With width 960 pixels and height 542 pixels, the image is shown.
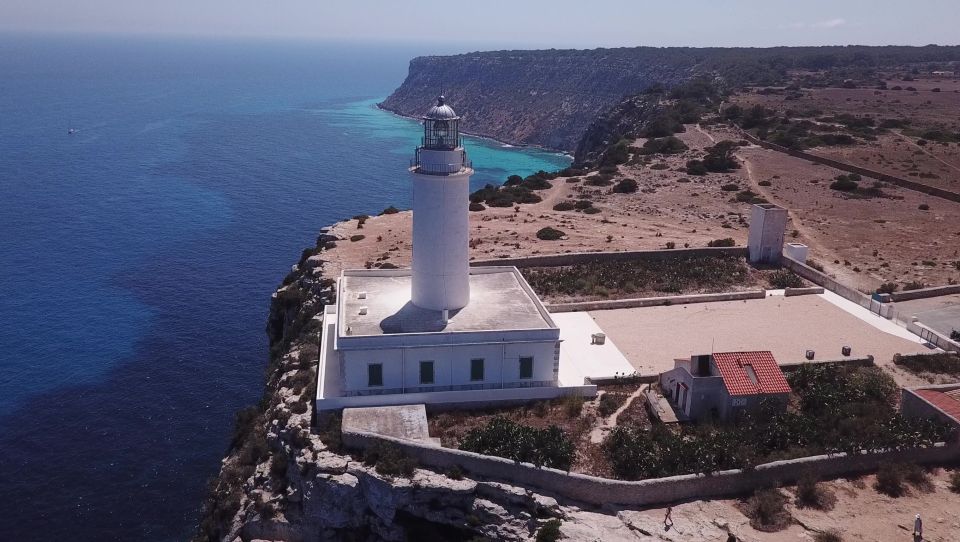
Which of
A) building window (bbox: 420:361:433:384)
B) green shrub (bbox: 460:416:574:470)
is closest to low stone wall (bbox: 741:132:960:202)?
green shrub (bbox: 460:416:574:470)

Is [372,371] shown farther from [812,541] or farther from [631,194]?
[631,194]

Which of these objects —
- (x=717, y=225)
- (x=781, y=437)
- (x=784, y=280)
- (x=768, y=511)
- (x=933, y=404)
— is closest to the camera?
(x=768, y=511)

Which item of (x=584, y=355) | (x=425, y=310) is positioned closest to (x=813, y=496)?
(x=584, y=355)

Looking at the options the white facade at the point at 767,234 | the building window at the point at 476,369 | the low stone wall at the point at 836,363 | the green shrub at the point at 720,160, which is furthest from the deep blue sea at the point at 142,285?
the green shrub at the point at 720,160

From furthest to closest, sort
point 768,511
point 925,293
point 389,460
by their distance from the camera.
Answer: point 925,293 → point 389,460 → point 768,511

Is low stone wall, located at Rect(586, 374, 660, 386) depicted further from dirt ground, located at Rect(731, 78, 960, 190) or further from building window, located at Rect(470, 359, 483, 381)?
dirt ground, located at Rect(731, 78, 960, 190)

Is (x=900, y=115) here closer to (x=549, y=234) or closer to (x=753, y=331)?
(x=549, y=234)

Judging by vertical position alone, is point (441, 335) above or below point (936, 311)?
above

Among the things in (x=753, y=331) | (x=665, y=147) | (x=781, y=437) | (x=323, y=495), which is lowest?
→ (x=323, y=495)
